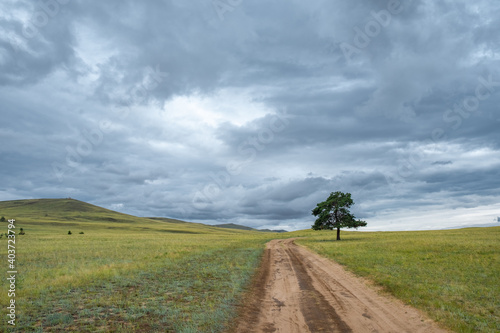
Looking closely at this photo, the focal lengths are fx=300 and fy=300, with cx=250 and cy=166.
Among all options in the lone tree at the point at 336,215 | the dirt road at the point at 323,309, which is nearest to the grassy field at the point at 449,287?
the dirt road at the point at 323,309

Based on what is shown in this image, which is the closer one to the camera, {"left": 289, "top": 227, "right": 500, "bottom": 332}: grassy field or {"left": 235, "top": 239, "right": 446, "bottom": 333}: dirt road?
{"left": 235, "top": 239, "right": 446, "bottom": 333}: dirt road

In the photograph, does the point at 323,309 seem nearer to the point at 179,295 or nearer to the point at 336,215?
the point at 179,295

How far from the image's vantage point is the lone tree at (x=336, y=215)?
197ft

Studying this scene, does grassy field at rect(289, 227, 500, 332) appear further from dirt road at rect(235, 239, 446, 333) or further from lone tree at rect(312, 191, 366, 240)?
lone tree at rect(312, 191, 366, 240)

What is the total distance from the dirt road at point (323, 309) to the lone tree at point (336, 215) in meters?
44.2

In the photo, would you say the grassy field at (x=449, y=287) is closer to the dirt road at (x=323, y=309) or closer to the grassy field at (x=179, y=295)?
the grassy field at (x=179, y=295)

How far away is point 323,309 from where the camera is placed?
11594mm

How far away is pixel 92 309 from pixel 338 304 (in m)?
9.89

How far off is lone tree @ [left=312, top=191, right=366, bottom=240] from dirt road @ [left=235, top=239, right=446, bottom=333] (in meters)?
44.2

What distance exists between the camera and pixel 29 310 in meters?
11.6

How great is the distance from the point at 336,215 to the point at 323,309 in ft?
172

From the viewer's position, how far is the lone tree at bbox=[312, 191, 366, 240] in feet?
197

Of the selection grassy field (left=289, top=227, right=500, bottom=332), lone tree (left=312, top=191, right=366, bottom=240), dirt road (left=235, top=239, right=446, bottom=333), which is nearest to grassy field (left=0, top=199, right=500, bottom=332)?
grassy field (left=289, top=227, right=500, bottom=332)

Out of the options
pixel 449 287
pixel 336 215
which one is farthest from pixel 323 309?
pixel 336 215
